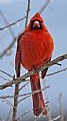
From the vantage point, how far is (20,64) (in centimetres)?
279

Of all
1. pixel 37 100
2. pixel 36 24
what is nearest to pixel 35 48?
pixel 36 24

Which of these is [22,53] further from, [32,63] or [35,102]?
[35,102]

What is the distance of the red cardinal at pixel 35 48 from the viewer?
2.68 meters

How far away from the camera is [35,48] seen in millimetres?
2678

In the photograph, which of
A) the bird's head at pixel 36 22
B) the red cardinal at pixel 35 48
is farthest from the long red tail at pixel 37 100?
the bird's head at pixel 36 22

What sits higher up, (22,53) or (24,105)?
(22,53)

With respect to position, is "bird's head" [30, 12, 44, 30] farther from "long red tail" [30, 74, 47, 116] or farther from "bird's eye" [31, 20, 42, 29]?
"long red tail" [30, 74, 47, 116]

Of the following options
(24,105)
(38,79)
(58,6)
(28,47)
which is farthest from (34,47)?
(58,6)

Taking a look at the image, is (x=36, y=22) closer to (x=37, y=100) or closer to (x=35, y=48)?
(x=35, y=48)

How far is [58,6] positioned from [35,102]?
3.00m

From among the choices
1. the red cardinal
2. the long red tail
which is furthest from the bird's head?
the long red tail

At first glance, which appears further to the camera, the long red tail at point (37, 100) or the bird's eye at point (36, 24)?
the bird's eye at point (36, 24)

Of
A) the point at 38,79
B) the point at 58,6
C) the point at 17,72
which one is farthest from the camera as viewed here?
the point at 58,6

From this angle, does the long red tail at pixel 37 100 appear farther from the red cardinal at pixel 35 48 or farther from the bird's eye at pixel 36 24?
the bird's eye at pixel 36 24
